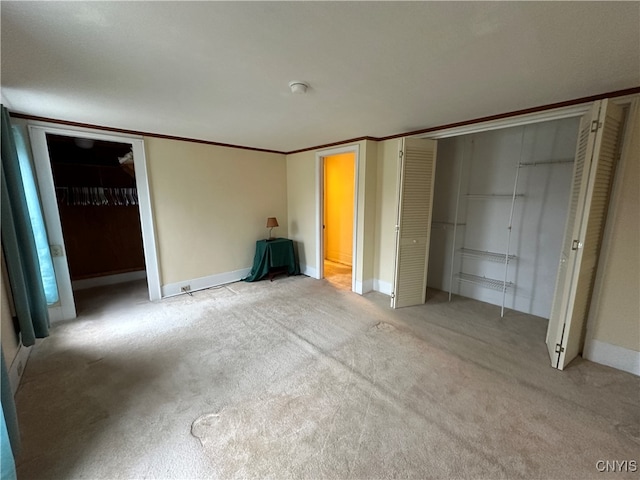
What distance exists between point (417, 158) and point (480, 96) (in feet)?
3.39

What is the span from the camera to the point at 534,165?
296cm

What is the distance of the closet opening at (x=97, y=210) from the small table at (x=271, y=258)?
69.3 inches

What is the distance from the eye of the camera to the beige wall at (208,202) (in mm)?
3516

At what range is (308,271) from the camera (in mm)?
4688

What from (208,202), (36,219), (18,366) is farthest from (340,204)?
(18,366)

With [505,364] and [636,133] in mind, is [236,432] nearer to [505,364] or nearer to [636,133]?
[505,364]

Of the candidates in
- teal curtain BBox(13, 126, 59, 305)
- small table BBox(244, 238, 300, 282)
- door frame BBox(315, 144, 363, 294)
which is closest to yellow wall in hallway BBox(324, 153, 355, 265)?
door frame BBox(315, 144, 363, 294)

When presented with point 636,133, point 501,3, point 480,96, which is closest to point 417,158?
point 480,96

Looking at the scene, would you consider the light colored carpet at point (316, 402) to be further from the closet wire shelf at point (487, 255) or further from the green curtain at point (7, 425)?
the closet wire shelf at point (487, 255)

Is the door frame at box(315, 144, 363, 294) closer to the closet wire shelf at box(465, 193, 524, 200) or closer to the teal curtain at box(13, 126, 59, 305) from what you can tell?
the closet wire shelf at box(465, 193, 524, 200)

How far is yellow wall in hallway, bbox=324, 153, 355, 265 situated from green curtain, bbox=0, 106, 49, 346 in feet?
13.7

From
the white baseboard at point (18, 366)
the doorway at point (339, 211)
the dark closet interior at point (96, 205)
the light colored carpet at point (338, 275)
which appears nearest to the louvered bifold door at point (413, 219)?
the light colored carpet at point (338, 275)

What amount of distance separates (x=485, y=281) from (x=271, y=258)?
3165 millimetres

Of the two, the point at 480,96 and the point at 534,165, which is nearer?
the point at 480,96
